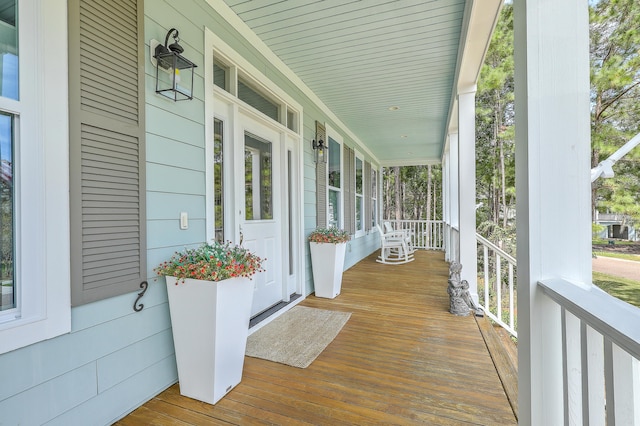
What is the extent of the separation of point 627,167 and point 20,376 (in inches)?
96.1

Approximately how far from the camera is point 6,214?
4.03 feet

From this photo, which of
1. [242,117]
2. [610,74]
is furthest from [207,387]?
[610,74]

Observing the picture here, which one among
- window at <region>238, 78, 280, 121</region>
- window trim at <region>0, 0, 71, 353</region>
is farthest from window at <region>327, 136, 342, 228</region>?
window trim at <region>0, 0, 71, 353</region>

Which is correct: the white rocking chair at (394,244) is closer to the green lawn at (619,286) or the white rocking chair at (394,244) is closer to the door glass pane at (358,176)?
the door glass pane at (358,176)

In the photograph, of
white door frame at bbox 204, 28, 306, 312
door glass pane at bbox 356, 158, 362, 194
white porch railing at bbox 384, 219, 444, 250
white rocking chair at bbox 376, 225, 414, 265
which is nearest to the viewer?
white door frame at bbox 204, 28, 306, 312

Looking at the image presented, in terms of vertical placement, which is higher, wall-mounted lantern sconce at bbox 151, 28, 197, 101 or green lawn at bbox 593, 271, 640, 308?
wall-mounted lantern sconce at bbox 151, 28, 197, 101

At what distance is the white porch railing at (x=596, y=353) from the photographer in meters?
0.69

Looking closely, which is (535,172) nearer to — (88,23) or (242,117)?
(88,23)

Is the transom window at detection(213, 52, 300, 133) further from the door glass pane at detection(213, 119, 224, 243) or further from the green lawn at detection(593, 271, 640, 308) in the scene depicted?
the green lawn at detection(593, 271, 640, 308)

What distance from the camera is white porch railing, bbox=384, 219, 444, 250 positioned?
28.7 feet

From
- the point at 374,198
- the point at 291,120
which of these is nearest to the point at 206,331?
the point at 291,120

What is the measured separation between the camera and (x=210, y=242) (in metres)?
2.23

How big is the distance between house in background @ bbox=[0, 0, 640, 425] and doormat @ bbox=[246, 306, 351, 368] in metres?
0.36

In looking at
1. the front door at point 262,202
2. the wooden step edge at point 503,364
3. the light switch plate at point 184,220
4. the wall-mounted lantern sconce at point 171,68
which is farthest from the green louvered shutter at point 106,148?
the wooden step edge at point 503,364
